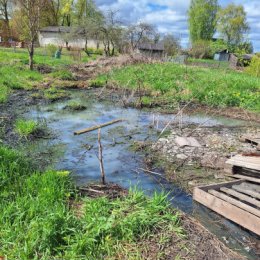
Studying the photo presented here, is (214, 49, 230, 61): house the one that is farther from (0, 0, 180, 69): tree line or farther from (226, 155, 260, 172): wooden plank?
(226, 155, 260, 172): wooden plank

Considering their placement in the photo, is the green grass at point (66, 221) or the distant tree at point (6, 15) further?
the distant tree at point (6, 15)

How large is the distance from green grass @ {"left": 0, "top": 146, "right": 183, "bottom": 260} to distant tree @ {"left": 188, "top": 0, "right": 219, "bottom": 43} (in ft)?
215

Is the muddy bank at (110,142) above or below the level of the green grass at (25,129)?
below

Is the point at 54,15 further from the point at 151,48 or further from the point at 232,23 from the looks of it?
the point at 232,23

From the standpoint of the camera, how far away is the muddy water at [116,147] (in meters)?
5.28

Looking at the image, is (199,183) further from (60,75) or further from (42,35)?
(42,35)

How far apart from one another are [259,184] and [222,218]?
1042 millimetres

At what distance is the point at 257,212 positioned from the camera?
14.3 feet

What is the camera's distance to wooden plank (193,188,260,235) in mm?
4309

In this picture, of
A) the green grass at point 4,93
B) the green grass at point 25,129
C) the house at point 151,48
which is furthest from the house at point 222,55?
the green grass at point 25,129

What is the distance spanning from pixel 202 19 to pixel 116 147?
62.7m

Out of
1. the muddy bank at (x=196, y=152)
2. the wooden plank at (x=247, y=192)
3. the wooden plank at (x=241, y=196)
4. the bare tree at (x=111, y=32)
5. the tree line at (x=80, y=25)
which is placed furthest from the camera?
the bare tree at (x=111, y=32)

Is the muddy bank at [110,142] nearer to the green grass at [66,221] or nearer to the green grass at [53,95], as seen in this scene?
the green grass at [66,221]

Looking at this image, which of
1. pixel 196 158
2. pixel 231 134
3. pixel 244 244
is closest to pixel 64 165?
pixel 196 158
